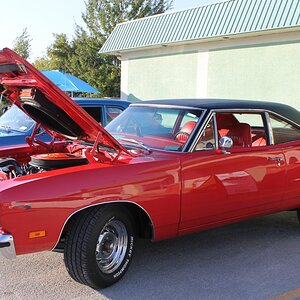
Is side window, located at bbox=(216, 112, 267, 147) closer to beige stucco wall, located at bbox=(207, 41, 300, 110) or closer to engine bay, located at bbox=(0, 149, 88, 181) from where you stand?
engine bay, located at bbox=(0, 149, 88, 181)

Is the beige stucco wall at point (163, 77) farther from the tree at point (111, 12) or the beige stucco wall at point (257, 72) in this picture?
the tree at point (111, 12)

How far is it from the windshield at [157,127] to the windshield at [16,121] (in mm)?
2499

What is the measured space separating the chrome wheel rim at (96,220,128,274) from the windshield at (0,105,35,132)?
3765 mm

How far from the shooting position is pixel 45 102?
410 cm

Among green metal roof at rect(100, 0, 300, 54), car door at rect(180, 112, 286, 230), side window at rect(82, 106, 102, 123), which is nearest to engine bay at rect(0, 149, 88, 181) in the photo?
car door at rect(180, 112, 286, 230)

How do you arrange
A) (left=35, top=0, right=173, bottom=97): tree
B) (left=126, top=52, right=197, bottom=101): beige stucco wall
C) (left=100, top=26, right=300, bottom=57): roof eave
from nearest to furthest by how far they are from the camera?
(left=100, top=26, right=300, bottom=57): roof eave
(left=126, top=52, right=197, bottom=101): beige stucco wall
(left=35, top=0, right=173, bottom=97): tree

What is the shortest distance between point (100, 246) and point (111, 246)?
0.47 ft

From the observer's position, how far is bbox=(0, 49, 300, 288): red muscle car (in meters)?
3.39

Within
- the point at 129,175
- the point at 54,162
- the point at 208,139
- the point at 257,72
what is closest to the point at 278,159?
the point at 208,139

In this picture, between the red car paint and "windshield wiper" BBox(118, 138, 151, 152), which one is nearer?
the red car paint

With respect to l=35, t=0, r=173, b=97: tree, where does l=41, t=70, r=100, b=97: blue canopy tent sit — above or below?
below

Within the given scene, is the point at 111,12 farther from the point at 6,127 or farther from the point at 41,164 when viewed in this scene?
the point at 41,164

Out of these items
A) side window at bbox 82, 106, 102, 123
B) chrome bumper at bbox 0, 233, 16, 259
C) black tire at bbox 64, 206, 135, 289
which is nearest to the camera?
chrome bumper at bbox 0, 233, 16, 259

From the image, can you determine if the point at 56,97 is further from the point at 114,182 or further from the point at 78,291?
the point at 78,291
